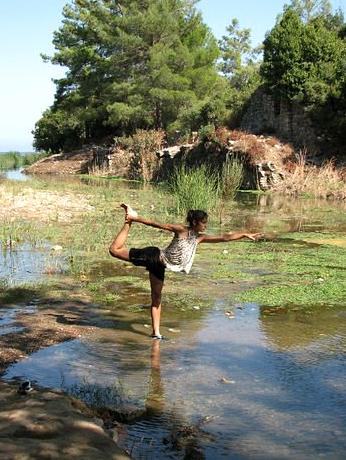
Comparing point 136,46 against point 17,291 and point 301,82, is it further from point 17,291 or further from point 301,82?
point 17,291

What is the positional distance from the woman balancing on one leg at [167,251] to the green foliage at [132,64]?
33817 mm

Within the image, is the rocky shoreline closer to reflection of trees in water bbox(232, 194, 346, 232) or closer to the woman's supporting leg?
the woman's supporting leg

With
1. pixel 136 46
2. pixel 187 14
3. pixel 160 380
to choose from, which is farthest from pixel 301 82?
pixel 160 380

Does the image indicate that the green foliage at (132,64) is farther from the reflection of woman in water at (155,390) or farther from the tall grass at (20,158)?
the reflection of woman in water at (155,390)

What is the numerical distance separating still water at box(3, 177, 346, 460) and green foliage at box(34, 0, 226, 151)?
109 feet

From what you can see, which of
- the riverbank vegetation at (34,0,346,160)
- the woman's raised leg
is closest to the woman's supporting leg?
the woman's raised leg

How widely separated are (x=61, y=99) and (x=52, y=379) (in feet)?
179

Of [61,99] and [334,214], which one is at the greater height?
[61,99]

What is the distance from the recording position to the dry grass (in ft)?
87.2

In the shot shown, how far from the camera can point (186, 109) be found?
1805 inches

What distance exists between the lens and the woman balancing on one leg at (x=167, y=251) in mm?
7062

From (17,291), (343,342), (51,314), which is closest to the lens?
(343,342)

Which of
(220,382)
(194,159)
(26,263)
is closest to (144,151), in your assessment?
(194,159)

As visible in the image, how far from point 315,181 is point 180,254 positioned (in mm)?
21728
